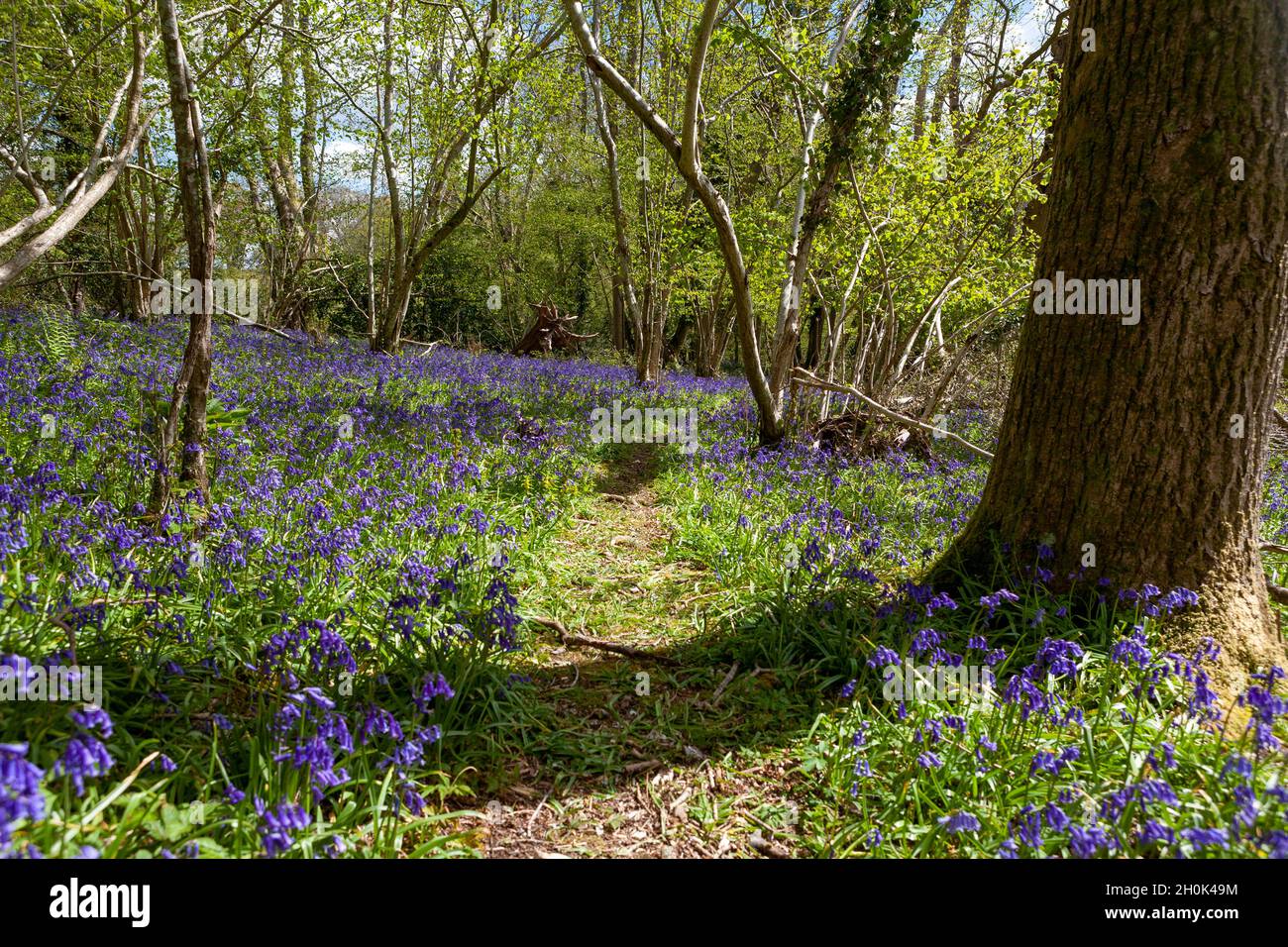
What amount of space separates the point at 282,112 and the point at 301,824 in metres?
15.6

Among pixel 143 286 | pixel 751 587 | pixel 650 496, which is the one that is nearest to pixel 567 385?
pixel 650 496

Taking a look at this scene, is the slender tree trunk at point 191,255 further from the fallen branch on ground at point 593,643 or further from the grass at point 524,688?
the fallen branch on ground at point 593,643

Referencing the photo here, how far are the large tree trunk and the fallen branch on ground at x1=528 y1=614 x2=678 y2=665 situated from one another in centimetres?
220

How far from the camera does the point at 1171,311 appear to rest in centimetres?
298

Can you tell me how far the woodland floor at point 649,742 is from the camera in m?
2.39

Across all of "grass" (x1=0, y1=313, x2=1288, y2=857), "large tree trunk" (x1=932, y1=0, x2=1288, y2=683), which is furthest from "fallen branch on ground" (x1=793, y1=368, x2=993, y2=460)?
"large tree trunk" (x1=932, y1=0, x2=1288, y2=683)

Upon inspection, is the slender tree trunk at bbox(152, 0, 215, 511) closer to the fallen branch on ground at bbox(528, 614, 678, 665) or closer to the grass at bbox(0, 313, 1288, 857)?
the grass at bbox(0, 313, 1288, 857)

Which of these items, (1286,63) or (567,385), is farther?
(567,385)

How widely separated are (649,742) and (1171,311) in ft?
10.2

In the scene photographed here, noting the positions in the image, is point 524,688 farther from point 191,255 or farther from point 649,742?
point 191,255

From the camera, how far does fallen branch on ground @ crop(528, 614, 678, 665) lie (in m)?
3.69

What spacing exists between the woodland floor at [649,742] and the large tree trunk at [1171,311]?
Result: 1.86 m

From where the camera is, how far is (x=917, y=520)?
5711 mm
